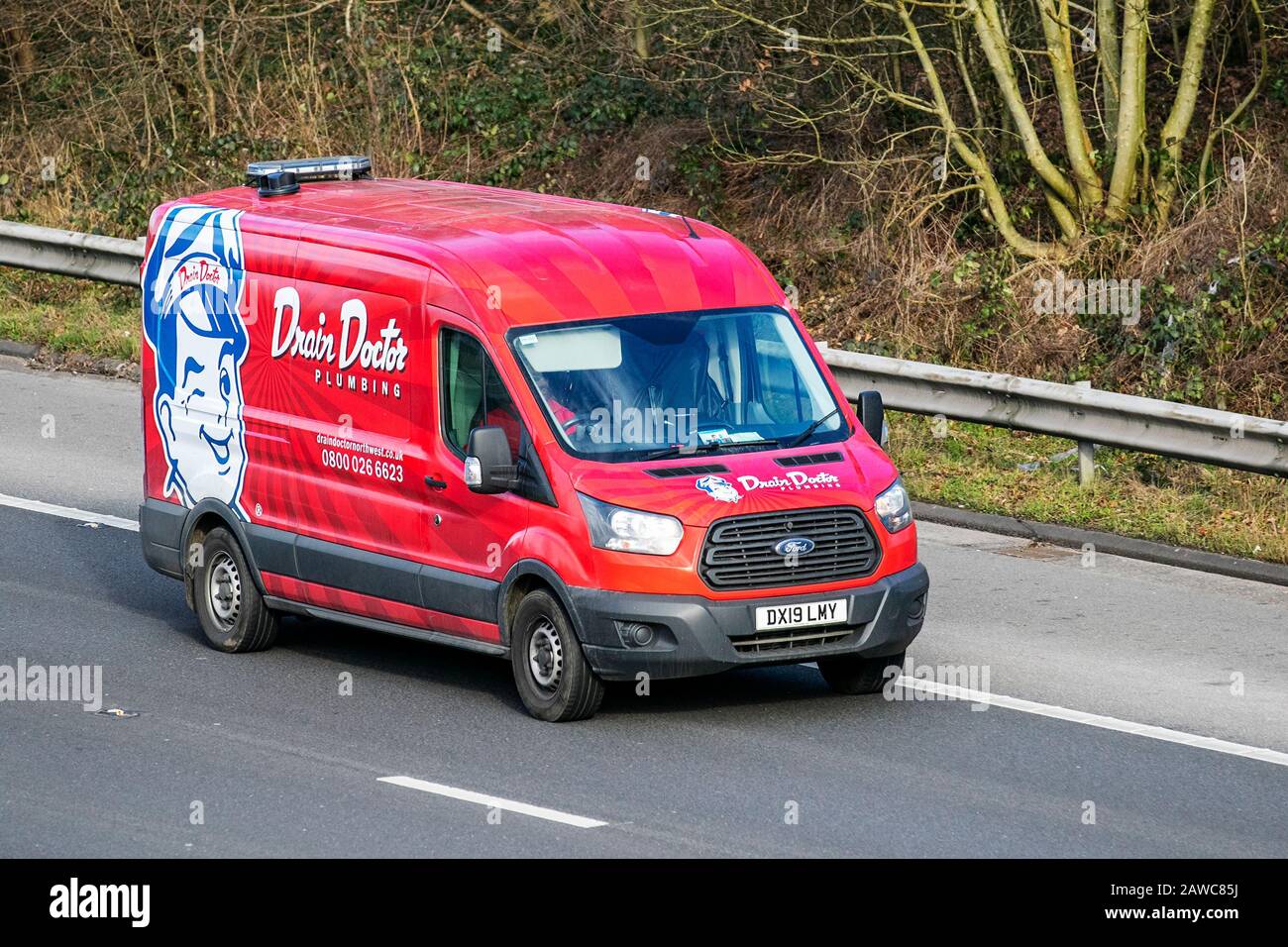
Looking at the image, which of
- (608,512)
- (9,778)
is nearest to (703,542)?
(608,512)

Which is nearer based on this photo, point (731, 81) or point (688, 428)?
point (688, 428)

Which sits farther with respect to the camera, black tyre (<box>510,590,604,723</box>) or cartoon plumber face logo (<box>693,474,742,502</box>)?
black tyre (<box>510,590,604,723</box>)

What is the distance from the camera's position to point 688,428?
1007cm

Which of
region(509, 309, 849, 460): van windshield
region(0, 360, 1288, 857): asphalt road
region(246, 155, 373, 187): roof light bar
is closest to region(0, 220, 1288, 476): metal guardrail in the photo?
region(0, 360, 1288, 857): asphalt road

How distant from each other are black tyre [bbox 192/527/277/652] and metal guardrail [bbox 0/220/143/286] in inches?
328

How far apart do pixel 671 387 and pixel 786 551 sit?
102 cm

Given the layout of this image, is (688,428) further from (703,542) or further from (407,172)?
(407,172)

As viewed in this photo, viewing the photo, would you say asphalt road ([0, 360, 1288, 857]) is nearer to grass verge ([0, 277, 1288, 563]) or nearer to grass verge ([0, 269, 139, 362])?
grass verge ([0, 277, 1288, 563])

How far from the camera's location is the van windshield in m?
9.98

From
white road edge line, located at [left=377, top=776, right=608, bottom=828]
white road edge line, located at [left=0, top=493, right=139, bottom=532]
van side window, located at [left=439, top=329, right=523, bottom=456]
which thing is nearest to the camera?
white road edge line, located at [left=377, top=776, right=608, bottom=828]

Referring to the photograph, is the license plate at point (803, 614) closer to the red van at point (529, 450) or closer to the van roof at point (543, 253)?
the red van at point (529, 450)

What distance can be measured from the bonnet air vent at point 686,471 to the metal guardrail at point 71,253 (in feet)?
35.2

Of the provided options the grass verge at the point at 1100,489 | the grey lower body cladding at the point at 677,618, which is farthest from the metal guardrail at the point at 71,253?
the grey lower body cladding at the point at 677,618
